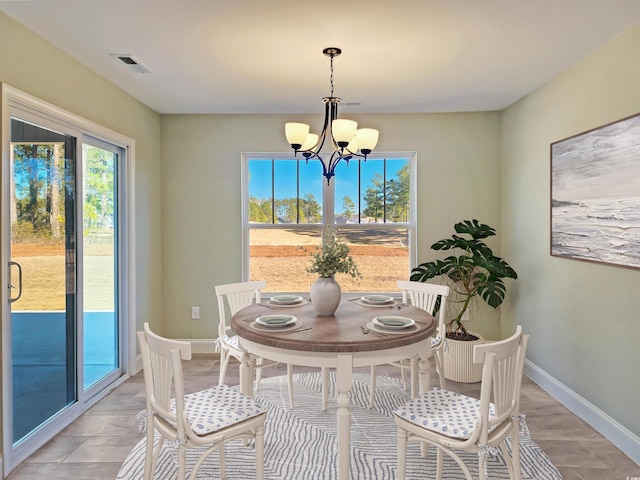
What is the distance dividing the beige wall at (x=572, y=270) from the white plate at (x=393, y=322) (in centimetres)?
141

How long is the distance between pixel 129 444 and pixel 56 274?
3.95ft

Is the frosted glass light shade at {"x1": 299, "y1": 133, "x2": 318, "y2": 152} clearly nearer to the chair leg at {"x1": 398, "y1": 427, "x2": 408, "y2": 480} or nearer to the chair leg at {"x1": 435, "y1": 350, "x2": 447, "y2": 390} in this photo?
the chair leg at {"x1": 435, "y1": 350, "x2": 447, "y2": 390}

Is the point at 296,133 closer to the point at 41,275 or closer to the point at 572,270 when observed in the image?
the point at 41,275

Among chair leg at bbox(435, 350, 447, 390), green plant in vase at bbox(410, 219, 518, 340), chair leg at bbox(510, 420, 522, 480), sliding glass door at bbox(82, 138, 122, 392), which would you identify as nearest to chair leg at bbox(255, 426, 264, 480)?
chair leg at bbox(510, 420, 522, 480)

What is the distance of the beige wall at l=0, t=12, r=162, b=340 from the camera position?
2.38 metres

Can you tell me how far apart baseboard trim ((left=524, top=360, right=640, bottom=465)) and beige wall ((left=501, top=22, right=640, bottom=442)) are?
4 cm

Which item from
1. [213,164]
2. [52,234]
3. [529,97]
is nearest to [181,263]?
[213,164]

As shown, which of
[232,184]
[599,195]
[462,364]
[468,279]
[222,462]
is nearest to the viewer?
[222,462]

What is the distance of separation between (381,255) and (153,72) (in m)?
2.73

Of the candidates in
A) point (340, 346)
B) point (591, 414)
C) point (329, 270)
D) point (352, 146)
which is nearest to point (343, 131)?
point (352, 146)

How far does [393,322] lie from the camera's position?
223 centimetres

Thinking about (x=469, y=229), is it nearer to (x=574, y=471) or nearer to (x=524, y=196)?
(x=524, y=196)

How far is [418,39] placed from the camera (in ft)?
8.47

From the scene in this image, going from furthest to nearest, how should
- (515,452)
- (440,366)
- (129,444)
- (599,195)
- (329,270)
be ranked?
(440,366) → (599,195) → (129,444) → (329,270) → (515,452)
